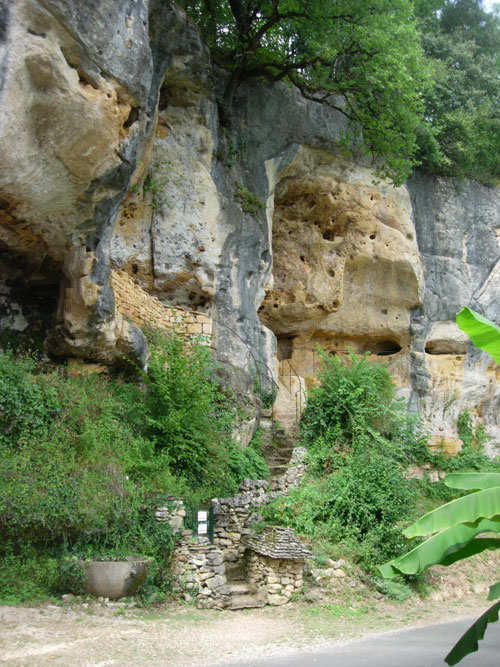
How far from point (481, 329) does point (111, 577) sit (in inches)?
224

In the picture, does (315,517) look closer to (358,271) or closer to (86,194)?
(86,194)

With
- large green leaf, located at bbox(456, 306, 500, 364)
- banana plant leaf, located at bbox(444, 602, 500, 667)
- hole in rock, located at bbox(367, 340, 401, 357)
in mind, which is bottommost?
banana plant leaf, located at bbox(444, 602, 500, 667)

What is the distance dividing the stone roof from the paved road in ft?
5.53

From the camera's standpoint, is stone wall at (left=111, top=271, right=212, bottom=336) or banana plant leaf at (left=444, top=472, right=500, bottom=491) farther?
stone wall at (left=111, top=271, right=212, bottom=336)

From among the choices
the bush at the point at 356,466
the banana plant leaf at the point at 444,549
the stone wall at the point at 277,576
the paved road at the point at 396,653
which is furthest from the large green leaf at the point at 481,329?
the bush at the point at 356,466

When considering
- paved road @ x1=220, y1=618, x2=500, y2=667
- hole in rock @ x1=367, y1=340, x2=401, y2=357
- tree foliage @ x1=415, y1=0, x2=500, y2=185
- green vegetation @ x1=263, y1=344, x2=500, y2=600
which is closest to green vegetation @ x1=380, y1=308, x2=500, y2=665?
paved road @ x1=220, y1=618, x2=500, y2=667

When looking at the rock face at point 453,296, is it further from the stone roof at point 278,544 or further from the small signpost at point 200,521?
the small signpost at point 200,521

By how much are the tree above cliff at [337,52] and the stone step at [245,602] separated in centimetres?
1081

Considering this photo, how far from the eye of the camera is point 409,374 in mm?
18391

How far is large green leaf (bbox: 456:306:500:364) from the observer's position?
220 inches

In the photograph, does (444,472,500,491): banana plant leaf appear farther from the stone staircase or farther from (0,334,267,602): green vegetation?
the stone staircase

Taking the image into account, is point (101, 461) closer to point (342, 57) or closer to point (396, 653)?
point (396, 653)

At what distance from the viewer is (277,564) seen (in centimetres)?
970

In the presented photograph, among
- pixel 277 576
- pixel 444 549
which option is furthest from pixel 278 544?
pixel 444 549
